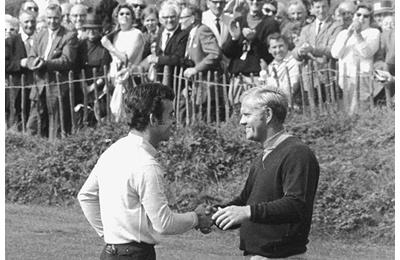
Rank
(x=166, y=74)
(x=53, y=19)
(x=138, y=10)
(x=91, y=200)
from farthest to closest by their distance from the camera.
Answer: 1. (x=53, y=19)
2. (x=138, y=10)
3. (x=166, y=74)
4. (x=91, y=200)

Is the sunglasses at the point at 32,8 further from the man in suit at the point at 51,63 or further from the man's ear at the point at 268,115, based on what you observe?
the man's ear at the point at 268,115

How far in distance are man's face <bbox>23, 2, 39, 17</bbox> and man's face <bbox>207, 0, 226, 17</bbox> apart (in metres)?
3.55

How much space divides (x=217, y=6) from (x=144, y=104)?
349 inches

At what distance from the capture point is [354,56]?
42.7ft

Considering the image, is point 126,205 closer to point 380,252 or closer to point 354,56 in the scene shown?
point 380,252

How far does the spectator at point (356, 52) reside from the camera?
12.8 metres

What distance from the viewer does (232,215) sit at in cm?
508

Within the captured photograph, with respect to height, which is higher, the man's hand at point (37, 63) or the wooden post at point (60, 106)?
the man's hand at point (37, 63)

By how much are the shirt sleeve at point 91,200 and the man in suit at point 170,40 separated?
8648 mm

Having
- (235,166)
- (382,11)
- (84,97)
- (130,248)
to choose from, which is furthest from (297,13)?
(130,248)

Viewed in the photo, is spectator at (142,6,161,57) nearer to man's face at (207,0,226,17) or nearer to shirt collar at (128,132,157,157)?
man's face at (207,0,226,17)

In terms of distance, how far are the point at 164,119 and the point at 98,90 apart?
10313mm

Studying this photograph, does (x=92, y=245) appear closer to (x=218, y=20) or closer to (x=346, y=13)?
(x=218, y=20)

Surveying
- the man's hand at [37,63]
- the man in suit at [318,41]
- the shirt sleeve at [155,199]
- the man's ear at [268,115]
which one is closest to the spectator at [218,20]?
the man in suit at [318,41]
